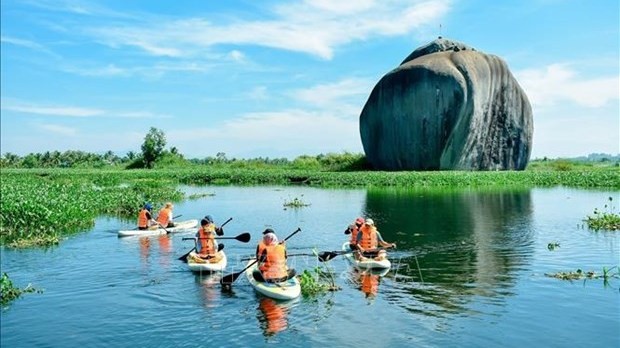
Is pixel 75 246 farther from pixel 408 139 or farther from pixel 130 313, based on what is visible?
pixel 408 139

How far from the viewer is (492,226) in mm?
27266

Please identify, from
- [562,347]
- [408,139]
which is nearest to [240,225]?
[562,347]

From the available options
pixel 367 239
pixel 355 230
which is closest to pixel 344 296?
pixel 367 239

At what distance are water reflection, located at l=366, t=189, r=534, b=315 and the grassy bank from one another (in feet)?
42.0

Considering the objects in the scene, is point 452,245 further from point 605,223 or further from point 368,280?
point 605,223

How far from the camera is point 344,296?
49.8 ft

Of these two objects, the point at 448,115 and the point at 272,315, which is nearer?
the point at 272,315

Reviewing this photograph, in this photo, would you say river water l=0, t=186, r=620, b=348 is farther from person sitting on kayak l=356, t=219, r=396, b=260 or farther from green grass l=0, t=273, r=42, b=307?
person sitting on kayak l=356, t=219, r=396, b=260

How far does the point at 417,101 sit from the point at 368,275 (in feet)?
156

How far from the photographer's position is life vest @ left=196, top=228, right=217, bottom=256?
18188mm

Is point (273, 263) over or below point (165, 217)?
below

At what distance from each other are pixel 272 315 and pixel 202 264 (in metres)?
4.90

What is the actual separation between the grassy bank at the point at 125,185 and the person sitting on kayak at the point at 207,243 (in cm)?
728

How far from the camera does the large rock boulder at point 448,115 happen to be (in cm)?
6128
